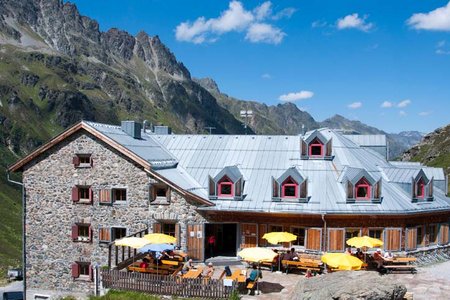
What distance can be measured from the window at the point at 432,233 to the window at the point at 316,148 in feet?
29.8

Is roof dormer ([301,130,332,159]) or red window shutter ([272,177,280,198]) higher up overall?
roof dormer ([301,130,332,159])

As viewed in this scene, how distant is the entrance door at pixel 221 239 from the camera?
31.6 m

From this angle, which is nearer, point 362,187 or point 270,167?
point 362,187

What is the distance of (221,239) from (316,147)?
966 cm

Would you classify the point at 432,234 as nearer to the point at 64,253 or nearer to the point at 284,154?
the point at 284,154

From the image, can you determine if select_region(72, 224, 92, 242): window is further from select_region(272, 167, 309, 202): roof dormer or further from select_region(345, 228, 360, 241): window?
select_region(345, 228, 360, 241): window

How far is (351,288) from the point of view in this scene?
16.3m

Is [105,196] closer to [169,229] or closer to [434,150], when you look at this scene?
[169,229]

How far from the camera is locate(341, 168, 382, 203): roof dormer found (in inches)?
1147

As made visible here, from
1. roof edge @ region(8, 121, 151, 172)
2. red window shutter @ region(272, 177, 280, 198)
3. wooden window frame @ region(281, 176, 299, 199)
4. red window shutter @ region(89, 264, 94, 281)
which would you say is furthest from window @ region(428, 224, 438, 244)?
red window shutter @ region(89, 264, 94, 281)

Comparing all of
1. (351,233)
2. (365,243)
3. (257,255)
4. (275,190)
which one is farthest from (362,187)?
(257,255)

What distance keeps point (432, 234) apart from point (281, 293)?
48.8 ft

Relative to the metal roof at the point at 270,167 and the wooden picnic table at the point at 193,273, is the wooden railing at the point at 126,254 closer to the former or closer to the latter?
the metal roof at the point at 270,167

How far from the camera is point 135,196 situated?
3134 cm
